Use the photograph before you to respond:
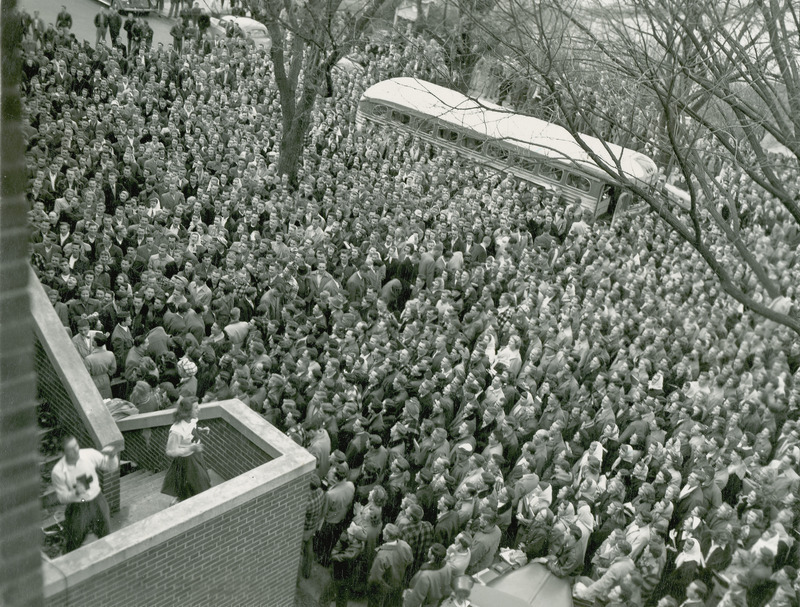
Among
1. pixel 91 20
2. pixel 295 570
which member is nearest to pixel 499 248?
pixel 295 570

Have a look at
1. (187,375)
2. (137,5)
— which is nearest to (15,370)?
(187,375)

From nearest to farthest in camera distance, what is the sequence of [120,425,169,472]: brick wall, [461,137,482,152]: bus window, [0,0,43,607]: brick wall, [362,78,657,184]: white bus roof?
[0,0,43,607]: brick wall < [120,425,169,472]: brick wall < [362,78,657,184]: white bus roof < [461,137,482,152]: bus window

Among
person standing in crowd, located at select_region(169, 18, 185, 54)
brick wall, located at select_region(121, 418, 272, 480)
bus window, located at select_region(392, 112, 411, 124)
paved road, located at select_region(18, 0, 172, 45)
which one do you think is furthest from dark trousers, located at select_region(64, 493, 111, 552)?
paved road, located at select_region(18, 0, 172, 45)

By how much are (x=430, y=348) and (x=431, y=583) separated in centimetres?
449

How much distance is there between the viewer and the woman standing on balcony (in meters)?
7.80

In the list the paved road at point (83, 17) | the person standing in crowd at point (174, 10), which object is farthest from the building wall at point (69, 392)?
the person standing in crowd at point (174, 10)

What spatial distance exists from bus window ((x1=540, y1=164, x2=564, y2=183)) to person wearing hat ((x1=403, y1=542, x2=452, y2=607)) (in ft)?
49.7

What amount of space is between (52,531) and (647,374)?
26.6 feet

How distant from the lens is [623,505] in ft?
29.0

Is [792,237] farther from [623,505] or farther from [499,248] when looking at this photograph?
[623,505]

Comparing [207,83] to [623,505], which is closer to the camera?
[623,505]

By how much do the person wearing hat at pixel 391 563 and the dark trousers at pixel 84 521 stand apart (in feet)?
8.20

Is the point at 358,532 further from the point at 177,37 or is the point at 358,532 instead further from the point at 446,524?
the point at 177,37

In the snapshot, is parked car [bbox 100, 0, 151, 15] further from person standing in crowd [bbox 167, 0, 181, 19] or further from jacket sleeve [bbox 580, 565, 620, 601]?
jacket sleeve [bbox 580, 565, 620, 601]
